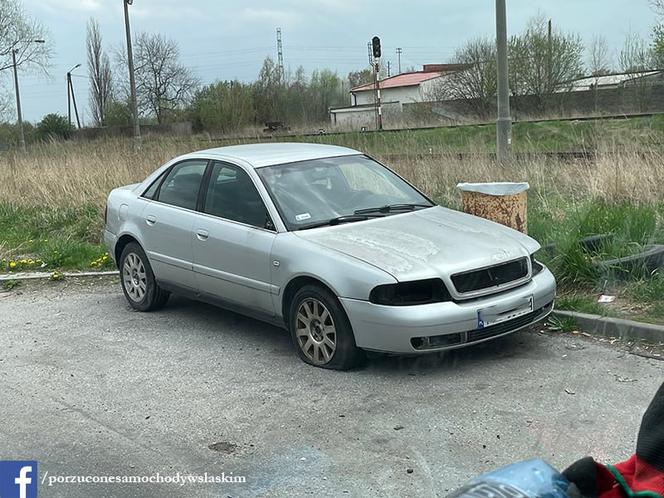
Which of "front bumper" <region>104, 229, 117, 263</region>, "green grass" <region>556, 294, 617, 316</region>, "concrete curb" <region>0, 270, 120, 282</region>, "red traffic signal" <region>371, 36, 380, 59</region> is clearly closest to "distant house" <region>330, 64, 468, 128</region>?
"red traffic signal" <region>371, 36, 380, 59</region>

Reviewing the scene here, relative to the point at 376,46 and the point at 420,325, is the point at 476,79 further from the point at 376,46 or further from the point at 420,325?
the point at 420,325

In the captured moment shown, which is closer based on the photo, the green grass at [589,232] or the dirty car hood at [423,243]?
the dirty car hood at [423,243]

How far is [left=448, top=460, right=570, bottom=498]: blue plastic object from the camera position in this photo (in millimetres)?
1383

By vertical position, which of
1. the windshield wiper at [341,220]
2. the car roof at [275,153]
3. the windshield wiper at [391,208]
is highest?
the car roof at [275,153]

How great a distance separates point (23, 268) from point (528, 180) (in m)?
7.22

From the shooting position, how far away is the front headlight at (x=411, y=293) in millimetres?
4910

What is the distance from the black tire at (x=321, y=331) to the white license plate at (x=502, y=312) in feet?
2.88

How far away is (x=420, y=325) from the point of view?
4.83 meters

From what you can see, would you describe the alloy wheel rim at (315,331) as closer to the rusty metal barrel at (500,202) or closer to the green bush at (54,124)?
the rusty metal barrel at (500,202)

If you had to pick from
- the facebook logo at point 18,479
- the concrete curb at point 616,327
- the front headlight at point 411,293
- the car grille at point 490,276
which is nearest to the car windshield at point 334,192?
the front headlight at point 411,293

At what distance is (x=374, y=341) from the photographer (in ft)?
16.3

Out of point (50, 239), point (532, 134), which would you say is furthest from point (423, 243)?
point (532, 134)

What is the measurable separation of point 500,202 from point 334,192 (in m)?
1.76

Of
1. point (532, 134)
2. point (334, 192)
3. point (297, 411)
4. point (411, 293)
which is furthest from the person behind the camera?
point (532, 134)
